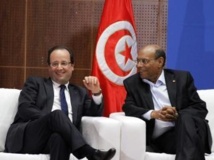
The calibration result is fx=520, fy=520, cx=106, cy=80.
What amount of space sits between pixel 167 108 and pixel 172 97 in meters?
0.28

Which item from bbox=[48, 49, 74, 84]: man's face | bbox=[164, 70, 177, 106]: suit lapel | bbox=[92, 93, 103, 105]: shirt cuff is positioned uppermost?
bbox=[48, 49, 74, 84]: man's face

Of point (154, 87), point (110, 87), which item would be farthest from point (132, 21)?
point (154, 87)

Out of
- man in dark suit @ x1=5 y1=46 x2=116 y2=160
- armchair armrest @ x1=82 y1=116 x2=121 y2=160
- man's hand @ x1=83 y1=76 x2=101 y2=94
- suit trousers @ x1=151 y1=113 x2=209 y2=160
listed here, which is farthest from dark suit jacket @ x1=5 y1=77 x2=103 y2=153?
suit trousers @ x1=151 y1=113 x2=209 y2=160

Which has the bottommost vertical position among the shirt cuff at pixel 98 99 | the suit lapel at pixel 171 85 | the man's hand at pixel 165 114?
the man's hand at pixel 165 114

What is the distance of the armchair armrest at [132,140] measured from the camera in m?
3.74

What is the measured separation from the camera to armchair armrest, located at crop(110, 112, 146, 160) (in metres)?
3.74

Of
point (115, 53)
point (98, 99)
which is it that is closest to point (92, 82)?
point (98, 99)

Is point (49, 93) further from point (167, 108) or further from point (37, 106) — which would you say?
point (167, 108)

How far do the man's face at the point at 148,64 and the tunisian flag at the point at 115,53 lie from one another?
0.70 meters

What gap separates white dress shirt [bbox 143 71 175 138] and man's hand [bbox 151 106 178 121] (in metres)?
0.08

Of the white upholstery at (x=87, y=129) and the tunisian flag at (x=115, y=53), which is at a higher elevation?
the tunisian flag at (x=115, y=53)

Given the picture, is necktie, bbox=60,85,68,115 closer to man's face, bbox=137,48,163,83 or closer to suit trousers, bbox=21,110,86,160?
suit trousers, bbox=21,110,86,160

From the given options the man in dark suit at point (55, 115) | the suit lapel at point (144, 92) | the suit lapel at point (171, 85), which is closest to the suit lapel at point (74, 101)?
the man in dark suit at point (55, 115)

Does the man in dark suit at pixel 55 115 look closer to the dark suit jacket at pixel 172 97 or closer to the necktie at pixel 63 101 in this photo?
the necktie at pixel 63 101
